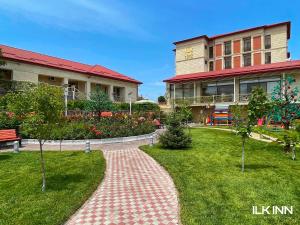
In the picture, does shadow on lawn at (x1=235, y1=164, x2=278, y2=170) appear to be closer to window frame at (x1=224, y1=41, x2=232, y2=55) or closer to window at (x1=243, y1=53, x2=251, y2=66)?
window at (x1=243, y1=53, x2=251, y2=66)

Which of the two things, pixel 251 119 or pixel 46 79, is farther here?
pixel 46 79

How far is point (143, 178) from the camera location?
708cm

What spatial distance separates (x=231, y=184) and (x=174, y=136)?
5624 mm

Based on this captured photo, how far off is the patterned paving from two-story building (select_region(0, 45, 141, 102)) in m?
16.9

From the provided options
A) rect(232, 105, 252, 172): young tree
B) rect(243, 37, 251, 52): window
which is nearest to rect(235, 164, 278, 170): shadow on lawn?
rect(232, 105, 252, 172): young tree

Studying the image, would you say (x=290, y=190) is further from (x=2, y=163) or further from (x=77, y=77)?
(x=77, y=77)

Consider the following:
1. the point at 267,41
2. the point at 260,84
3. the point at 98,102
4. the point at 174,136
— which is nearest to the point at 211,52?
the point at 267,41

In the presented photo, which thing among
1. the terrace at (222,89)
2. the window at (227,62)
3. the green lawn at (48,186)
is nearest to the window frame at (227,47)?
the window at (227,62)

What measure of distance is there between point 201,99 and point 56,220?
92.4 ft

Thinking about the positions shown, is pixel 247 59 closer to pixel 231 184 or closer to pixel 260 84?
pixel 260 84

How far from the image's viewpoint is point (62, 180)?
21.9 ft

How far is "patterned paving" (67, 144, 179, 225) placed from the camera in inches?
174

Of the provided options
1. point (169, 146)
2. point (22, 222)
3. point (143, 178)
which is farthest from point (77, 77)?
point (22, 222)

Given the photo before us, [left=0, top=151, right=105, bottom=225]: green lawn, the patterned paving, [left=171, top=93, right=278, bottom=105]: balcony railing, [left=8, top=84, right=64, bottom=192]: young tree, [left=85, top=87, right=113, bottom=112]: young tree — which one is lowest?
the patterned paving
